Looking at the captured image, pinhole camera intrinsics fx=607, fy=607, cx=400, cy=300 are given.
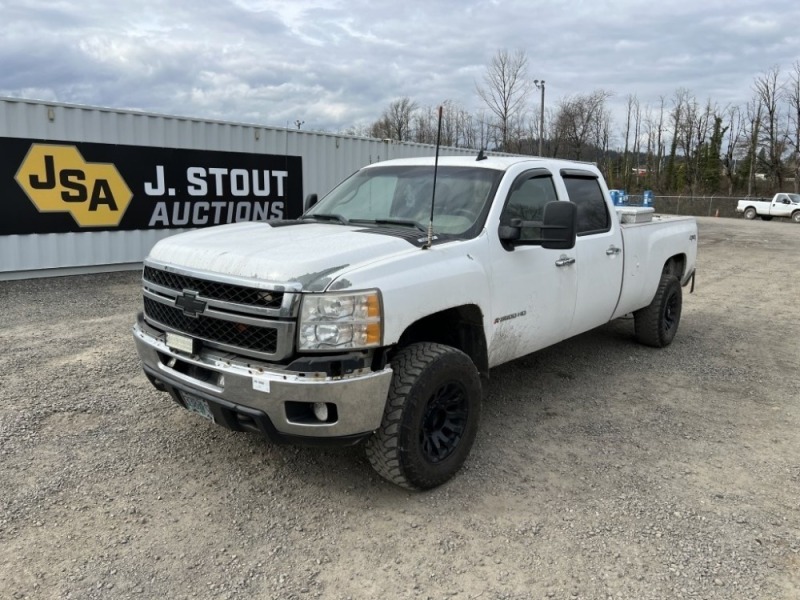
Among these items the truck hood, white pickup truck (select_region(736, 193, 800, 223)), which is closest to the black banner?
the truck hood

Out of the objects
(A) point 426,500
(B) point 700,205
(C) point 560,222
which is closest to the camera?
(A) point 426,500

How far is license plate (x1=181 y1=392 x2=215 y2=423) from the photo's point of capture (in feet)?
10.9

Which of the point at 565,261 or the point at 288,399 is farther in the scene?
the point at 565,261

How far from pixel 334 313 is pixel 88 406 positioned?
2.75m

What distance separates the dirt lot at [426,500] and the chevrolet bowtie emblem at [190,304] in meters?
1.04

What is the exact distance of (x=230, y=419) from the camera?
127 inches

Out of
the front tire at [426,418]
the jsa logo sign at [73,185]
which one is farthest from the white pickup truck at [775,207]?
the front tire at [426,418]

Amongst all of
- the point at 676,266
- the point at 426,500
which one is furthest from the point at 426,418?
the point at 676,266

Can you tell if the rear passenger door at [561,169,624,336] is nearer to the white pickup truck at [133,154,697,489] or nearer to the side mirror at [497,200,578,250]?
the white pickup truck at [133,154,697,489]

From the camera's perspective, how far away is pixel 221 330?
3.25 metres

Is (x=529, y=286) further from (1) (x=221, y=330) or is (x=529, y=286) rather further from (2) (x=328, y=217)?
(1) (x=221, y=330)

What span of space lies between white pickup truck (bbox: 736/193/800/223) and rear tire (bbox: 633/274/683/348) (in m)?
34.6

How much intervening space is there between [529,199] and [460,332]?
1225mm

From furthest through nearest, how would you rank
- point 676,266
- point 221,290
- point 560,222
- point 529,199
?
point 676,266, point 529,199, point 560,222, point 221,290
